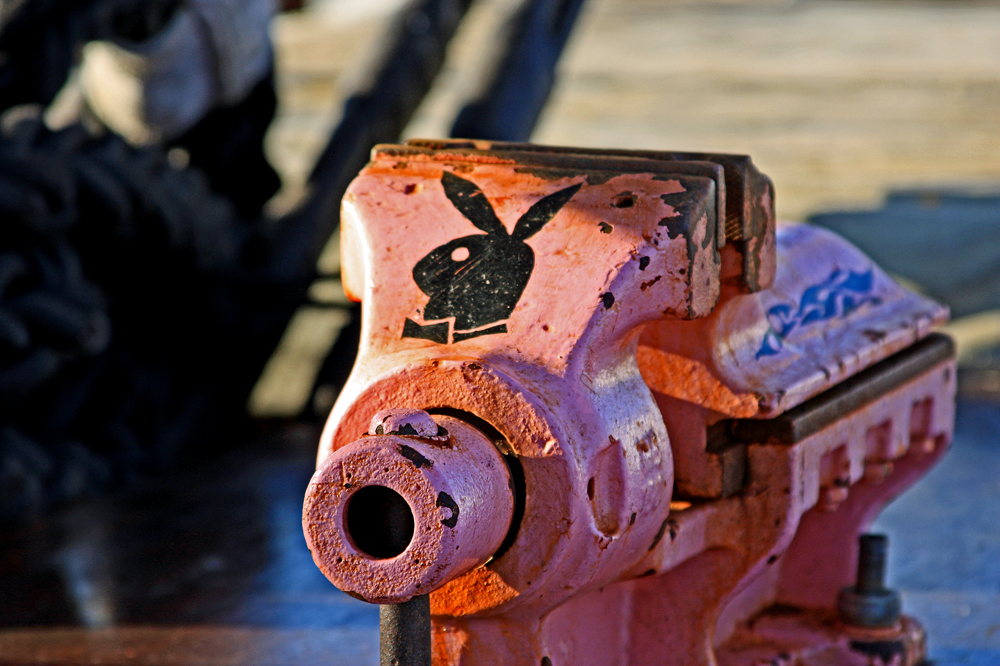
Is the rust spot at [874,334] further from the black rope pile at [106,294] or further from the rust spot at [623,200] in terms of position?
the black rope pile at [106,294]

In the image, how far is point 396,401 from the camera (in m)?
0.84

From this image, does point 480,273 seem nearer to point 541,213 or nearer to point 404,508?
point 541,213

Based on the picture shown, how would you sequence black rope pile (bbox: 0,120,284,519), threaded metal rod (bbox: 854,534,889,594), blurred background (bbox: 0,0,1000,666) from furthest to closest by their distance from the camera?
black rope pile (bbox: 0,120,284,519) < blurred background (bbox: 0,0,1000,666) < threaded metal rod (bbox: 854,534,889,594)

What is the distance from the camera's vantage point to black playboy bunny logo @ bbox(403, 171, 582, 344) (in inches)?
34.3

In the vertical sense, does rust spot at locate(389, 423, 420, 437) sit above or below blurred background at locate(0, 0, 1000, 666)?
above

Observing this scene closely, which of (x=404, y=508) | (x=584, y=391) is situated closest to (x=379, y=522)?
(x=404, y=508)

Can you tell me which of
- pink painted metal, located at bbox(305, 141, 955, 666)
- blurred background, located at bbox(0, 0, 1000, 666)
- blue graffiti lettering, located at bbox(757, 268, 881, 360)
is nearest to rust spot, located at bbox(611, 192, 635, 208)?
pink painted metal, located at bbox(305, 141, 955, 666)

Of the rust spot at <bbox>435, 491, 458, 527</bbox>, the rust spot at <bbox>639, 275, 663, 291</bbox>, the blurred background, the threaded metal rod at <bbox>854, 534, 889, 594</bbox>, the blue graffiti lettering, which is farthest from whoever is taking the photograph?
the blurred background

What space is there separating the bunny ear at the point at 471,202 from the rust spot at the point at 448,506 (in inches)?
8.9

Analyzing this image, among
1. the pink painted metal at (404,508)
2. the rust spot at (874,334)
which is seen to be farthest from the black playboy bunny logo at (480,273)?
the rust spot at (874,334)

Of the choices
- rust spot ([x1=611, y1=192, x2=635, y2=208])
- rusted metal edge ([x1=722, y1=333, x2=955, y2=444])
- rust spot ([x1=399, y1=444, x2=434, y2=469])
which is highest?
rust spot ([x1=611, y1=192, x2=635, y2=208])

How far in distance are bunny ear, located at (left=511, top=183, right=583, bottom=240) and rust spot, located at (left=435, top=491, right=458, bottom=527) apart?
0.22 m

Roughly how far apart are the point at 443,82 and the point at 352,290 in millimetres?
4692

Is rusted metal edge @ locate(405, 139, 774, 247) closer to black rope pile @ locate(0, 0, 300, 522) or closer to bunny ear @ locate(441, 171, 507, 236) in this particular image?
bunny ear @ locate(441, 171, 507, 236)
